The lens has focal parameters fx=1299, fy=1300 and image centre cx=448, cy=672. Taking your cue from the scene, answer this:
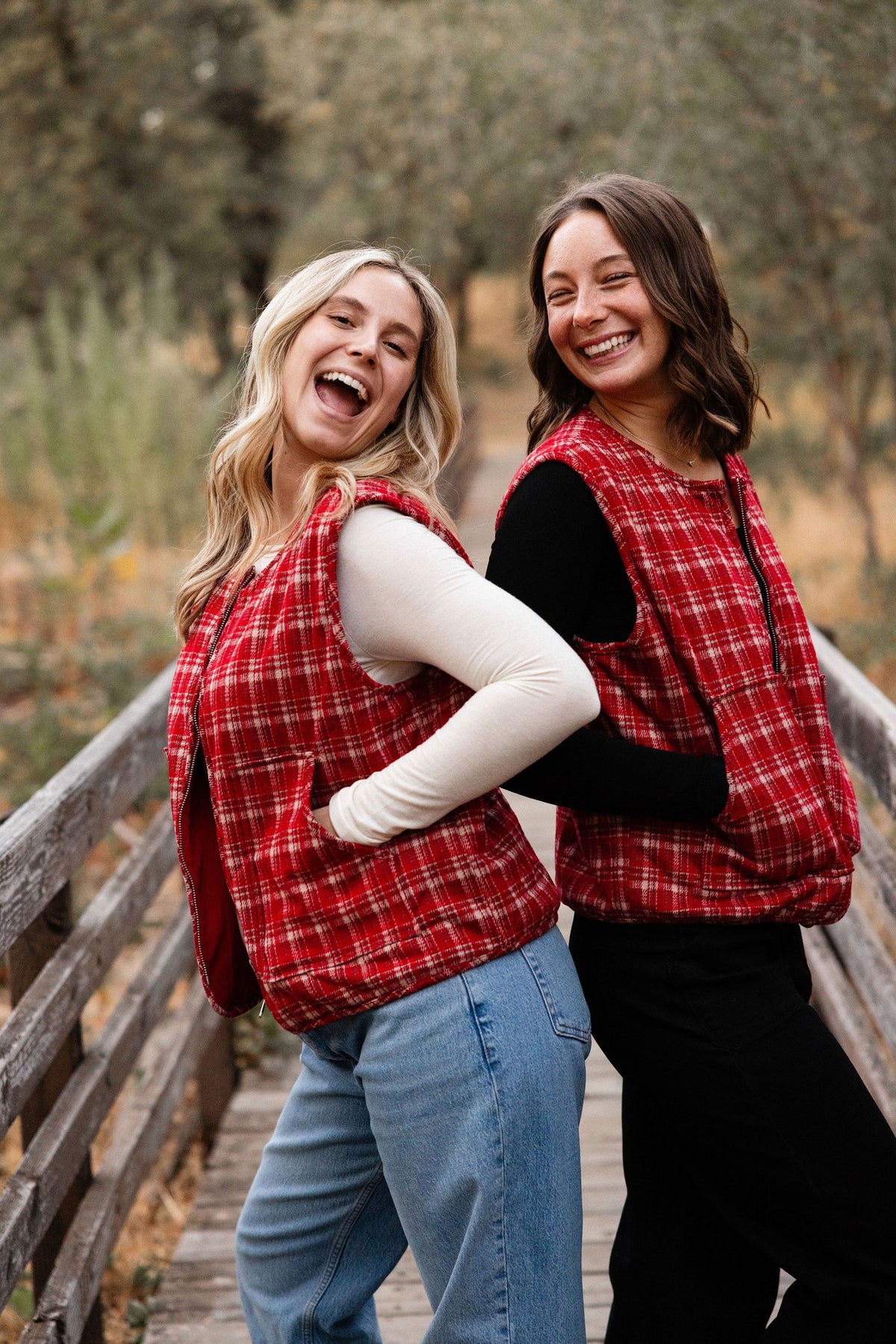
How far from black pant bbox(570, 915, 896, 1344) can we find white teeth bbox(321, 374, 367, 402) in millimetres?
794

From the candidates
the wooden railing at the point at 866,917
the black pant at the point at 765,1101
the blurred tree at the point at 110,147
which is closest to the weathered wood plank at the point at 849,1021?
the wooden railing at the point at 866,917

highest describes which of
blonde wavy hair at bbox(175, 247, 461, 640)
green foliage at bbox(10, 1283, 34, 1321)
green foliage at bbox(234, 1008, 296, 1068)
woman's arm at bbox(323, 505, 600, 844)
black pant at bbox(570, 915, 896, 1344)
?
blonde wavy hair at bbox(175, 247, 461, 640)

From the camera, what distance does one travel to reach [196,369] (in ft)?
37.6

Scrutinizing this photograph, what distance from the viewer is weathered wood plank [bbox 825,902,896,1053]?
2.58m

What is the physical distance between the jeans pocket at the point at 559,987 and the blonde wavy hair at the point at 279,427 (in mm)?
593

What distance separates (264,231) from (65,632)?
19682 mm

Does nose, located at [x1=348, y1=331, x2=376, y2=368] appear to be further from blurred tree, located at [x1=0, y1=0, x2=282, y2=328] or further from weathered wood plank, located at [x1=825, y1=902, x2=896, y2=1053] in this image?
blurred tree, located at [x1=0, y1=0, x2=282, y2=328]

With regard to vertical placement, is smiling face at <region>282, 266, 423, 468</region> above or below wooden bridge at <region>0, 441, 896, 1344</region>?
above

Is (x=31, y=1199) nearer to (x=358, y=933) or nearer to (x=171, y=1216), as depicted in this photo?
(x=358, y=933)

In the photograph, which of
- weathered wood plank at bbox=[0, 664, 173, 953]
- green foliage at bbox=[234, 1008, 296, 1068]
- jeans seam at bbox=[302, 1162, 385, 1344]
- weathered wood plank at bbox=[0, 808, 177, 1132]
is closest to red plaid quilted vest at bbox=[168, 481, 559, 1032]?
jeans seam at bbox=[302, 1162, 385, 1344]

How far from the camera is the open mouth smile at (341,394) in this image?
181 centimetres


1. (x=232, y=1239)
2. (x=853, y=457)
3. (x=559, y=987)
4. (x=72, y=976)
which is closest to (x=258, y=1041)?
(x=232, y=1239)

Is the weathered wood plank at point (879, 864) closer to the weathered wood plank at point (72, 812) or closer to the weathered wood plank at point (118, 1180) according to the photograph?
the weathered wood plank at point (72, 812)

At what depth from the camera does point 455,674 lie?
1.52m
